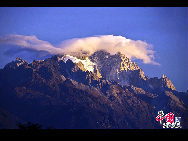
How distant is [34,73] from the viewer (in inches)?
5541

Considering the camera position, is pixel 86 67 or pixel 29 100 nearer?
pixel 29 100

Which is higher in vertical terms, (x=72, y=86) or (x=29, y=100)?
(x=72, y=86)

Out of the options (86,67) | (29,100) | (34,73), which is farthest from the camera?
(86,67)

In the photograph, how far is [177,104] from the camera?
124m
